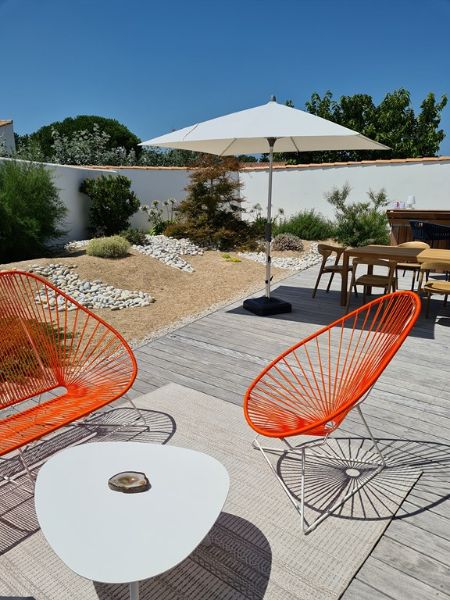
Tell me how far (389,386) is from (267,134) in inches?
93.7

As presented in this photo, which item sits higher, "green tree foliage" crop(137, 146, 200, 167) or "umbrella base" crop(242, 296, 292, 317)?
"green tree foliage" crop(137, 146, 200, 167)

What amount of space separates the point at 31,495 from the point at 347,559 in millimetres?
1410

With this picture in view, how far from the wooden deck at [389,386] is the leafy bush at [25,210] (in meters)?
4.26

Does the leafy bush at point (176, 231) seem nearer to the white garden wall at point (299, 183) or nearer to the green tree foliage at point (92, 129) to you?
the white garden wall at point (299, 183)

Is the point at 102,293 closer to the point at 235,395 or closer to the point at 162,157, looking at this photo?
the point at 235,395

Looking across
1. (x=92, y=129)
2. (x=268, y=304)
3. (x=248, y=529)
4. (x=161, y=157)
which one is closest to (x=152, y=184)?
(x=161, y=157)

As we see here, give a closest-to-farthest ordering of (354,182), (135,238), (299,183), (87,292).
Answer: (87,292) → (135,238) → (354,182) → (299,183)

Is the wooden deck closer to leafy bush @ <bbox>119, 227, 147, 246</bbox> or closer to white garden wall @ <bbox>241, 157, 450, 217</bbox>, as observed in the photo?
leafy bush @ <bbox>119, 227, 147, 246</bbox>

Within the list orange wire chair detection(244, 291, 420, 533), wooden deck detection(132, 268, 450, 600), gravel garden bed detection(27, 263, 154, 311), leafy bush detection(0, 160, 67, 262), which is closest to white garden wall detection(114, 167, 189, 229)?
leafy bush detection(0, 160, 67, 262)

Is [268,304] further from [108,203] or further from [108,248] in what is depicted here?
[108,203]

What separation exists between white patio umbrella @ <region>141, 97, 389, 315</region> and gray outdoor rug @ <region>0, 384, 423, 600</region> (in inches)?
102

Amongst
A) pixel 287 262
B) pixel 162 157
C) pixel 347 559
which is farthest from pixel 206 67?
pixel 347 559

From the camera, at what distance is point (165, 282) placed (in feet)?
22.0

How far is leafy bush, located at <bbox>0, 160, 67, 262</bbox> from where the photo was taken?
23.2 feet
